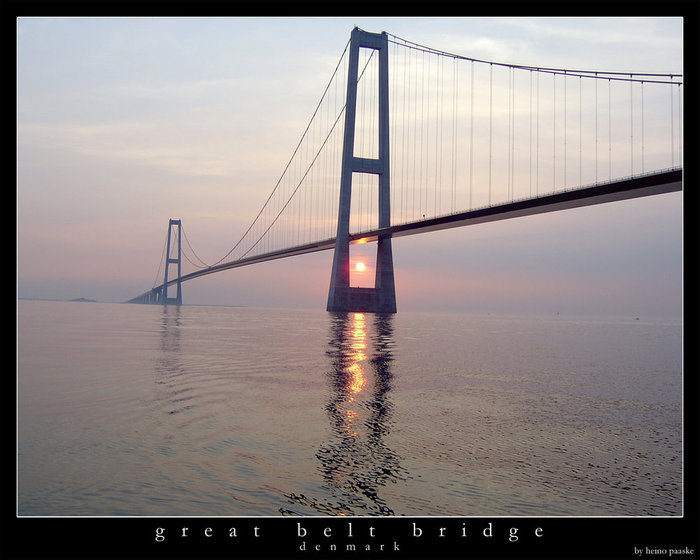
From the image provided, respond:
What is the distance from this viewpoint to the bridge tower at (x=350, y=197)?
48.4 meters

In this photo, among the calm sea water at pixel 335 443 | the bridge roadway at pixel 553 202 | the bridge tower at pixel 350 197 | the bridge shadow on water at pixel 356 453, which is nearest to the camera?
Answer: the bridge shadow on water at pixel 356 453

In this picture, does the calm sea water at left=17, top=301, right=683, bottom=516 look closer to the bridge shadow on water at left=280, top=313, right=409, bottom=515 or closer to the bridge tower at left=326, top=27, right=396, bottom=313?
the bridge shadow on water at left=280, top=313, right=409, bottom=515

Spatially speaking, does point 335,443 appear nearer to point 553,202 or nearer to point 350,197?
point 553,202

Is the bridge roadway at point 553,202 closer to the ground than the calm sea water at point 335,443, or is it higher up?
higher up

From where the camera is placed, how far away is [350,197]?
49438mm

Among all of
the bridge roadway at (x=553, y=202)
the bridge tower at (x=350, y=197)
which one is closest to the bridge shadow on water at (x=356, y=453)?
the bridge roadway at (x=553, y=202)

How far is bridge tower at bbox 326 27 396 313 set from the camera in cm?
4844

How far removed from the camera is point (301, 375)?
1191 centimetres

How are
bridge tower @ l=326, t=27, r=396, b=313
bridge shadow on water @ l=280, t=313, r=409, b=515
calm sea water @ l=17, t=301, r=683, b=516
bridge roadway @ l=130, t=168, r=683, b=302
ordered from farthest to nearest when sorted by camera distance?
bridge tower @ l=326, t=27, r=396, b=313, bridge roadway @ l=130, t=168, r=683, b=302, calm sea water @ l=17, t=301, r=683, b=516, bridge shadow on water @ l=280, t=313, r=409, b=515

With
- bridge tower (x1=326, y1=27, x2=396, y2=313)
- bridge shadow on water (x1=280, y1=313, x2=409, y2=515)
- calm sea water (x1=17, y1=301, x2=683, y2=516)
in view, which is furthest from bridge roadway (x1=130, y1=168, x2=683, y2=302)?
bridge shadow on water (x1=280, y1=313, x2=409, y2=515)

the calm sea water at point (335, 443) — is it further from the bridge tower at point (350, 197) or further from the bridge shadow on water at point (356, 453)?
the bridge tower at point (350, 197)
